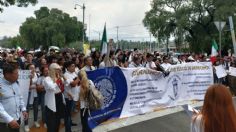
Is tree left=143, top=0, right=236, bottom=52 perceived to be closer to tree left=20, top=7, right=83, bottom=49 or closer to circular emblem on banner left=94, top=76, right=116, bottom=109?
tree left=20, top=7, right=83, bottom=49

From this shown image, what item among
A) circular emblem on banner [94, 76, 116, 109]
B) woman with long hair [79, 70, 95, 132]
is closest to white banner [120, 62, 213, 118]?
circular emblem on banner [94, 76, 116, 109]

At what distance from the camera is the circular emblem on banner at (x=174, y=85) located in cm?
1314

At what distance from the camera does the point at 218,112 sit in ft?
12.0

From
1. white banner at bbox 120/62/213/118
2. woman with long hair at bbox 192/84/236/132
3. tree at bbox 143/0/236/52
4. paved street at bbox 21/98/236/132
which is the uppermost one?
tree at bbox 143/0/236/52

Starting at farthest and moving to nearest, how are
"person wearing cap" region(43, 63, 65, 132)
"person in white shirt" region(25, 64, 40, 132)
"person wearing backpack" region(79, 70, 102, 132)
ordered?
"person in white shirt" region(25, 64, 40, 132) < "person wearing cap" region(43, 63, 65, 132) < "person wearing backpack" region(79, 70, 102, 132)

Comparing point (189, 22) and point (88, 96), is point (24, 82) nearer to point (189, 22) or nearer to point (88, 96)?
point (88, 96)

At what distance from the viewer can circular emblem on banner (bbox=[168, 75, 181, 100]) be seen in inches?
517

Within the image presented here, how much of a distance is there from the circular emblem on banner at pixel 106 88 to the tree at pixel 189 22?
41974 mm

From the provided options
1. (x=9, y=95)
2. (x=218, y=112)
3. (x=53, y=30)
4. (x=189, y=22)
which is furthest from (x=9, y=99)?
(x=53, y=30)

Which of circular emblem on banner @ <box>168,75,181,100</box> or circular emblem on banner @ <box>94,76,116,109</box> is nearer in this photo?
circular emblem on banner @ <box>94,76,116,109</box>

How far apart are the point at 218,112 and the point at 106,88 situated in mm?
6565

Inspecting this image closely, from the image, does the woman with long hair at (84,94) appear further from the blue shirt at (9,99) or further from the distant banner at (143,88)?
the blue shirt at (9,99)

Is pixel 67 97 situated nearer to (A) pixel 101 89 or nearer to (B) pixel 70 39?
Answer: (A) pixel 101 89

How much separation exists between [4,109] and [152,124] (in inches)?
200
